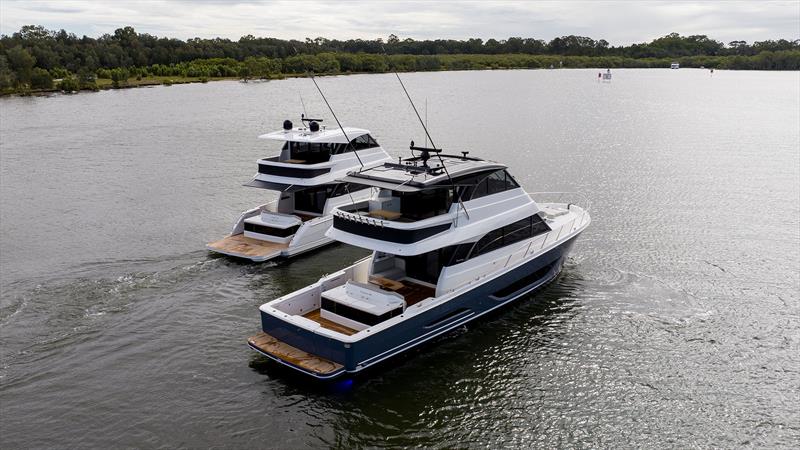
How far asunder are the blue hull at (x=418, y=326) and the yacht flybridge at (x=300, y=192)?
6.32 m

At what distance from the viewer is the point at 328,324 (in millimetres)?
14766

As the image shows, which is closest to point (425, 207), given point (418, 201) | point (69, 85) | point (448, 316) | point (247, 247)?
point (418, 201)

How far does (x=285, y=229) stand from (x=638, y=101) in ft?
219

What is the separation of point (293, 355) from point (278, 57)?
122m

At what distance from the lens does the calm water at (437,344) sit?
41.4ft

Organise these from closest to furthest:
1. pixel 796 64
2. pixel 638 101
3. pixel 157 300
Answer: pixel 157 300
pixel 638 101
pixel 796 64

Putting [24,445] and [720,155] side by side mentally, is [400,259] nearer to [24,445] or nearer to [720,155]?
[24,445]

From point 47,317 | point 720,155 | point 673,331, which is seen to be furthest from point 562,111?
point 47,317

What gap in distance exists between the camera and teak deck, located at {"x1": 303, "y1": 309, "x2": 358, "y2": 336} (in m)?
14.4

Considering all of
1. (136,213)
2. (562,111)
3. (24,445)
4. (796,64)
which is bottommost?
(24,445)

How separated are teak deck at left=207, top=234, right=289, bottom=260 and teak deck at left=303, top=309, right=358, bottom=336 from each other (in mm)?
5992

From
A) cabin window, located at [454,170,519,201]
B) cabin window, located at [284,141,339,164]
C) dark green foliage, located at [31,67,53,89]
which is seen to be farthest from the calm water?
dark green foliage, located at [31,67,53,89]

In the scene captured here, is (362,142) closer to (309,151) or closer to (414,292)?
(309,151)

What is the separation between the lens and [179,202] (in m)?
29.2
